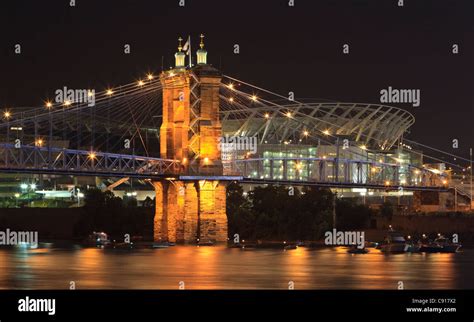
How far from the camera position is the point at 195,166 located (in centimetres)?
10831

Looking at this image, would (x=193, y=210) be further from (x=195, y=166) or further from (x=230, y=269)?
(x=230, y=269)

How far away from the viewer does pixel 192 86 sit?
358 ft

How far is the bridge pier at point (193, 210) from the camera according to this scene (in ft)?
352

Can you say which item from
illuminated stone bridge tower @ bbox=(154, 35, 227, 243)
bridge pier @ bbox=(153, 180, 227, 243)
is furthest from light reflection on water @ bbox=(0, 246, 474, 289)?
illuminated stone bridge tower @ bbox=(154, 35, 227, 243)

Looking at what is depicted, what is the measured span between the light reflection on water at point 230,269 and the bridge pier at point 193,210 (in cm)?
1051

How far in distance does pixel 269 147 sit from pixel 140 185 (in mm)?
17388

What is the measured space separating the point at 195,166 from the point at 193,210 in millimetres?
3749

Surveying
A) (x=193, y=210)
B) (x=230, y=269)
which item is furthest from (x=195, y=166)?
(x=230, y=269)

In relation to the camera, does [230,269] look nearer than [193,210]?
Yes

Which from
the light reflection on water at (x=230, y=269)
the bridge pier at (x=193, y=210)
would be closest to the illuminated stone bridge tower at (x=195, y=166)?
the bridge pier at (x=193, y=210)

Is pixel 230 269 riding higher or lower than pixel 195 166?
lower
